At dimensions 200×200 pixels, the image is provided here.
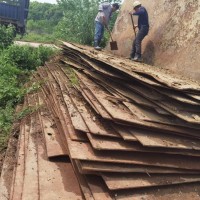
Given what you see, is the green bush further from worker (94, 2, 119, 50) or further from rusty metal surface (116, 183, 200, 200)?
rusty metal surface (116, 183, 200, 200)

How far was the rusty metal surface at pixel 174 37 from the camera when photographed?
16.8ft

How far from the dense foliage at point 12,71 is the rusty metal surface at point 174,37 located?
2.51 meters

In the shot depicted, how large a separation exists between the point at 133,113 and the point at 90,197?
107 cm

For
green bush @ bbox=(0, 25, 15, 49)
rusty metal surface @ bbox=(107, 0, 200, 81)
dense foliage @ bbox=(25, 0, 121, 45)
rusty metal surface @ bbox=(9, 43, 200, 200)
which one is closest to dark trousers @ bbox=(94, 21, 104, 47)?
rusty metal surface @ bbox=(107, 0, 200, 81)

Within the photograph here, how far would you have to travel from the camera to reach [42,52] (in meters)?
9.70

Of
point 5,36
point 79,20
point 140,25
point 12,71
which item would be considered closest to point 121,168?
point 140,25

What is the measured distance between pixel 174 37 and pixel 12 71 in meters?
3.90

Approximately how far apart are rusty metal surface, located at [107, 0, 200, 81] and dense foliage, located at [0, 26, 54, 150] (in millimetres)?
2506

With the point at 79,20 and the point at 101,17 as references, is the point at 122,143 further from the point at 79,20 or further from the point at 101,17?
the point at 79,20

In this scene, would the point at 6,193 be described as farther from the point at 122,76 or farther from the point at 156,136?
the point at 122,76

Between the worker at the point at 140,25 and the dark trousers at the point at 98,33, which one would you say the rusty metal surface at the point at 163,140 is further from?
the dark trousers at the point at 98,33

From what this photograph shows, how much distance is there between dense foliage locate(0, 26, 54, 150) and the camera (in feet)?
16.9

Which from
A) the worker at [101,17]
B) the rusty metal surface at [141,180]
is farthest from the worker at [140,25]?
the rusty metal surface at [141,180]

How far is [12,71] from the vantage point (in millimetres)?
7730
